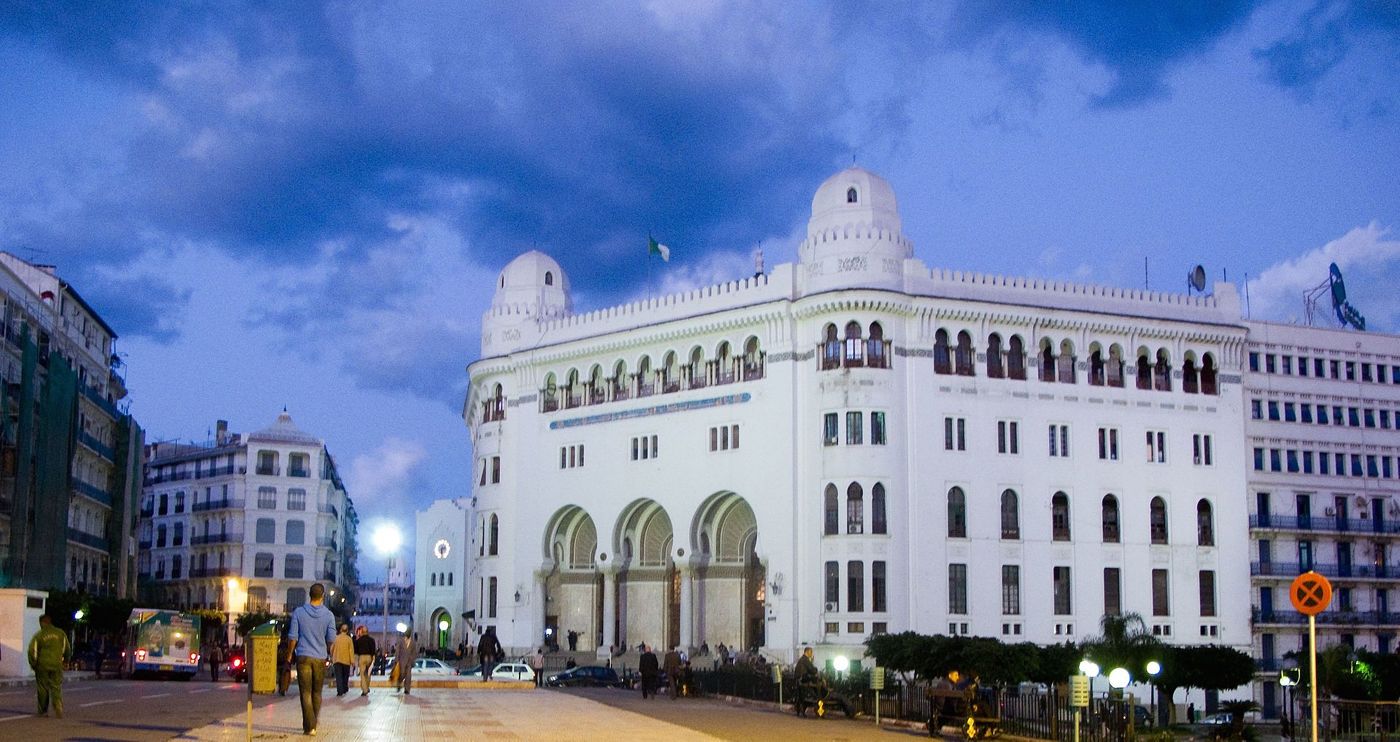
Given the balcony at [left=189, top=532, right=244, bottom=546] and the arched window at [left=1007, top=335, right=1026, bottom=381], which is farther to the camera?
the balcony at [left=189, top=532, right=244, bottom=546]

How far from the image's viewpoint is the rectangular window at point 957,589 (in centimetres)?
5641

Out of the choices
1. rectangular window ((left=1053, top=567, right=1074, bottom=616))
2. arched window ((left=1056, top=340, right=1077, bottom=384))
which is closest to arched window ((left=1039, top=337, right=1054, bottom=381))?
arched window ((left=1056, top=340, right=1077, bottom=384))

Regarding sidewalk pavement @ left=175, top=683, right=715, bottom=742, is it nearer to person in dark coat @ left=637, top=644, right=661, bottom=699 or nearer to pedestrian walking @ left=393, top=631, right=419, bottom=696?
pedestrian walking @ left=393, top=631, right=419, bottom=696

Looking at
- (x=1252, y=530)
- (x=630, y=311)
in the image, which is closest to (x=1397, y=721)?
(x=1252, y=530)

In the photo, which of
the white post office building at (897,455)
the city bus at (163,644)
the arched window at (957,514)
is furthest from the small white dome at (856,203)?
the city bus at (163,644)

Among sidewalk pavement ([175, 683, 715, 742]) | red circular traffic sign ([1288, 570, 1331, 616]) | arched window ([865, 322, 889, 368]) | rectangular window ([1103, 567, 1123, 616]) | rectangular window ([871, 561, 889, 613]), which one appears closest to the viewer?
red circular traffic sign ([1288, 570, 1331, 616])

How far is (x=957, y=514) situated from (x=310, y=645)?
39.7 metres

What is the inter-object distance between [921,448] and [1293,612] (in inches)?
715

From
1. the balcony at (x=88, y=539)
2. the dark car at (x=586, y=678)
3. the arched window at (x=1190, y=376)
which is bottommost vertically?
the dark car at (x=586, y=678)

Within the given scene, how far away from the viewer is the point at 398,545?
65125 millimetres

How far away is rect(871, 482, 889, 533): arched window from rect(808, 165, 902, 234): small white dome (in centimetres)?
971

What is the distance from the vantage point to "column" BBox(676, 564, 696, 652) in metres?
61.8

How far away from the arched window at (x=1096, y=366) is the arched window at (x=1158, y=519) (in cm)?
502

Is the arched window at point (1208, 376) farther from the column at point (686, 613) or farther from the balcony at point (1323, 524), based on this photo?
the column at point (686, 613)
